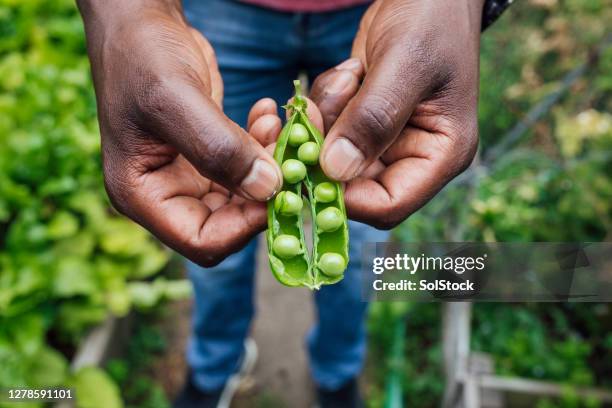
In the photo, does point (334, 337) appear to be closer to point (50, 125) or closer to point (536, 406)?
point (536, 406)

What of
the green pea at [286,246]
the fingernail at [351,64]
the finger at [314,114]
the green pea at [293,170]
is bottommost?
the green pea at [286,246]

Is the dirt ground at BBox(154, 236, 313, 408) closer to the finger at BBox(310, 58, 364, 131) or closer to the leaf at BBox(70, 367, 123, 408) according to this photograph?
the leaf at BBox(70, 367, 123, 408)

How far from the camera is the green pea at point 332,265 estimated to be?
168 centimetres

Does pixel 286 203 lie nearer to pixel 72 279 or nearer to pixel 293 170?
pixel 293 170

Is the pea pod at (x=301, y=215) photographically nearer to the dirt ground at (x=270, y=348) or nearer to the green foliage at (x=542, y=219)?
the green foliage at (x=542, y=219)

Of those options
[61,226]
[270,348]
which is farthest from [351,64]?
[270,348]

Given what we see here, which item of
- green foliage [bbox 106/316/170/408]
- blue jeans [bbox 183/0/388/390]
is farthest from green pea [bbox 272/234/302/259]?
green foliage [bbox 106/316/170/408]

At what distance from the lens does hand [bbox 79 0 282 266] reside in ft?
4.97

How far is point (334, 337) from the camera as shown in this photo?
3.11 metres

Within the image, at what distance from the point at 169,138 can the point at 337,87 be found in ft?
1.85

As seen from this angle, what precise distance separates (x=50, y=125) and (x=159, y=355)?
1.69 m

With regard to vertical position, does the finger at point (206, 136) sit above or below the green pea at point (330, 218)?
above

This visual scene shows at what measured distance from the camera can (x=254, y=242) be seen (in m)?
2.95

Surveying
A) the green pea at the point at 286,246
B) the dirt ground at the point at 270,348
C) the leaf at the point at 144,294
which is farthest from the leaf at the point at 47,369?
the green pea at the point at 286,246
